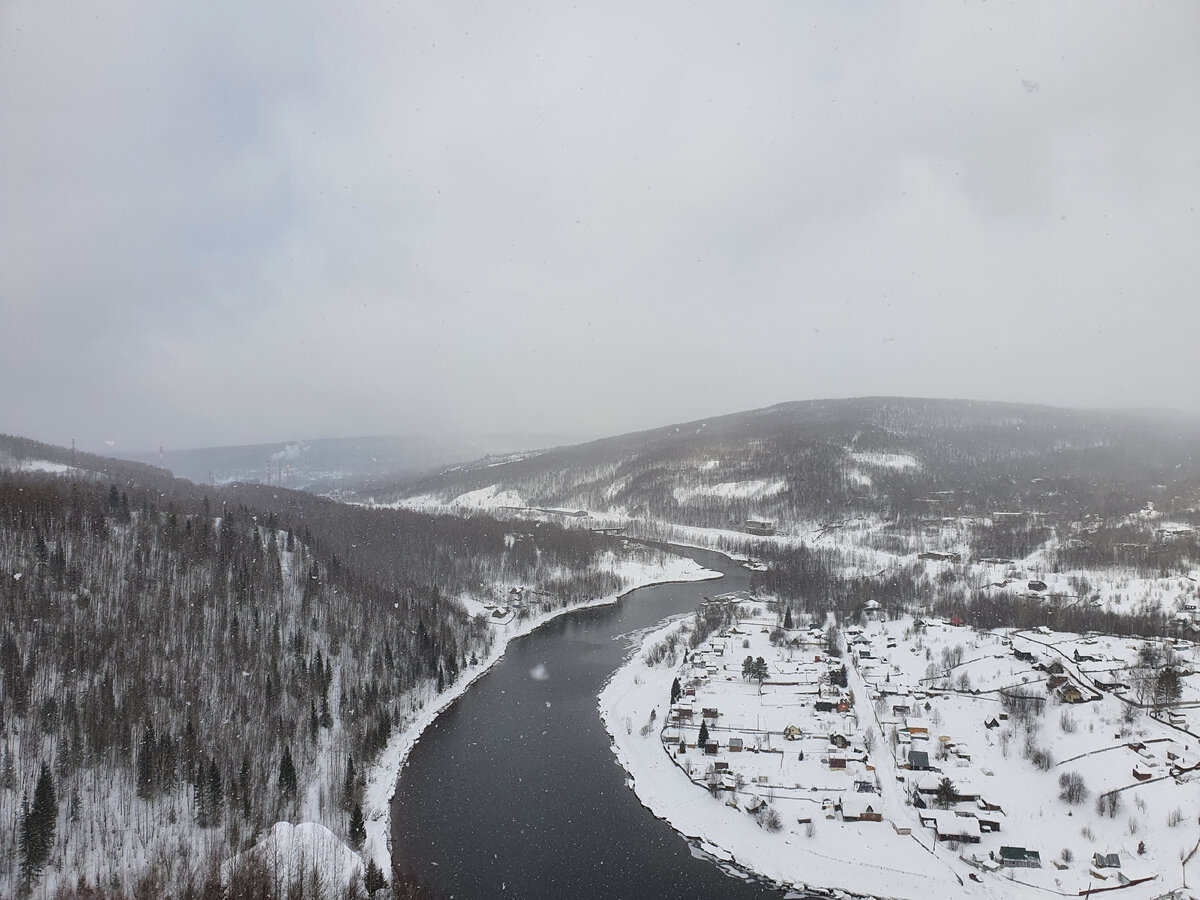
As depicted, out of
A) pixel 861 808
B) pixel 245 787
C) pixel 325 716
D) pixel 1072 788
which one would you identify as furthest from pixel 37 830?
pixel 1072 788

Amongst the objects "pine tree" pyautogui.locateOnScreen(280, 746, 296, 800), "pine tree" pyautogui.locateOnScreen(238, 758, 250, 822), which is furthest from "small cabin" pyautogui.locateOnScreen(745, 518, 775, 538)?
"pine tree" pyautogui.locateOnScreen(238, 758, 250, 822)

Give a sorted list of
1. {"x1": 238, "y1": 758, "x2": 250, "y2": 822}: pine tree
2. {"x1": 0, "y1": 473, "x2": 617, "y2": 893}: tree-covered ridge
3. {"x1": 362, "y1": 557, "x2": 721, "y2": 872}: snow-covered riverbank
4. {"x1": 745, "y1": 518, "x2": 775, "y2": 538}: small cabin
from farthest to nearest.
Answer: {"x1": 745, "y1": 518, "x2": 775, "y2": 538}: small cabin
{"x1": 238, "y1": 758, "x2": 250, "y2": 822}: pine tree
{"x1": 0, "y1": 473, "x2": 617, "y2": 893}: tree-covered ridge
{"x1": 362, "y1": 557, "x2": 721, "y2": 872}: snow-covered riverbank

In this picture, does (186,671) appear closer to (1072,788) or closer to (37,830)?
(37,830)

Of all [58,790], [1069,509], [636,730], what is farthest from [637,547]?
[58,790]

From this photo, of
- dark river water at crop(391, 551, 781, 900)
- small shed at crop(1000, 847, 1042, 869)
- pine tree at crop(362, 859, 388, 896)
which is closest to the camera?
pine tree at crop(362, 859, 388, 896)

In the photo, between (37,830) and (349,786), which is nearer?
(37,830)

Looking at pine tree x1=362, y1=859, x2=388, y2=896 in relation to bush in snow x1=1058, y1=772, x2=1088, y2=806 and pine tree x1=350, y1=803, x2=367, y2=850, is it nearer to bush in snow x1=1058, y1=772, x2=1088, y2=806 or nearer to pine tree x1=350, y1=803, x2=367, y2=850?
pine tree x1=350, y1=803, x2=367, y2=850

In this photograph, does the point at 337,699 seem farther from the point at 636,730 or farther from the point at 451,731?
the point at 636,730
